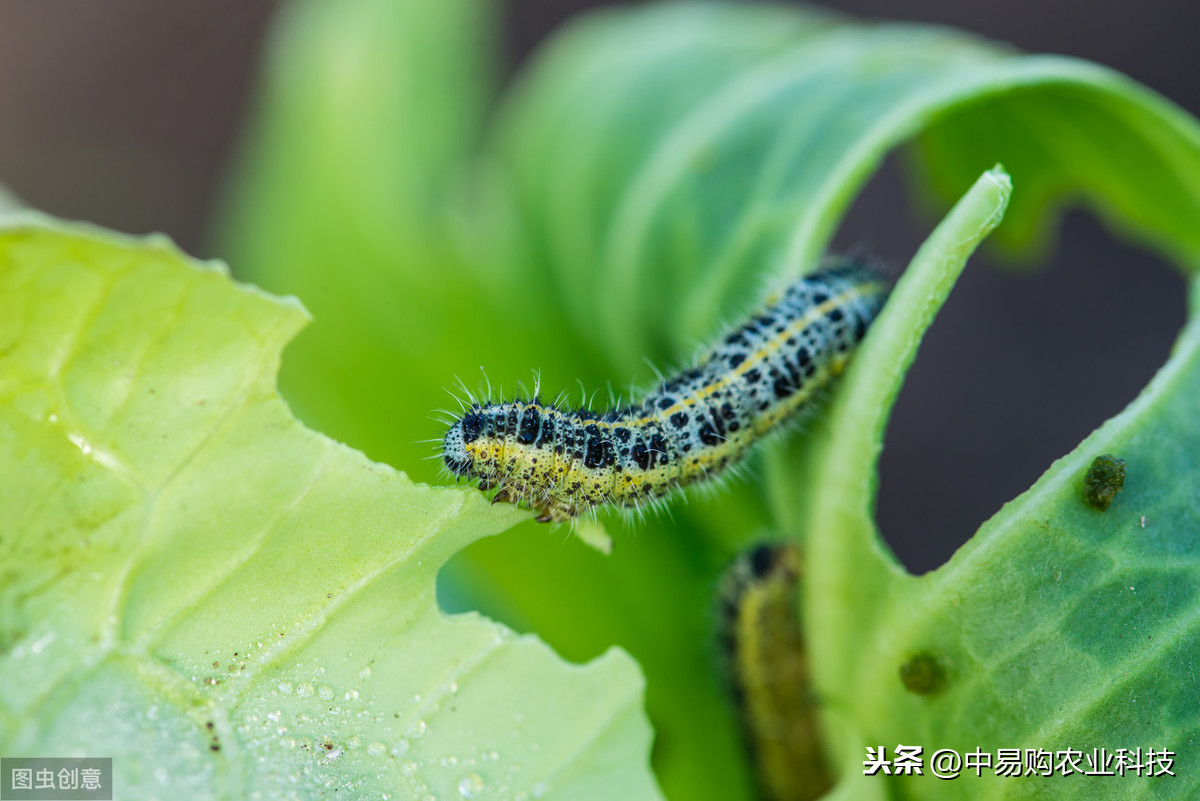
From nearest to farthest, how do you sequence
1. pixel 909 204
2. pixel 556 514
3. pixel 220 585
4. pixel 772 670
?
1. pixel 220 585
2. pixel 556 514
3. pixel 772 670
4. pixel 909 204

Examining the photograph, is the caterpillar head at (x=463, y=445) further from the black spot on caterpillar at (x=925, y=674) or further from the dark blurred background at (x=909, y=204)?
the dark blurred background at (x=909, y=204)

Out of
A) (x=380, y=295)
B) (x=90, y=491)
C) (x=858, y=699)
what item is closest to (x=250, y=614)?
(x=90, y=491)

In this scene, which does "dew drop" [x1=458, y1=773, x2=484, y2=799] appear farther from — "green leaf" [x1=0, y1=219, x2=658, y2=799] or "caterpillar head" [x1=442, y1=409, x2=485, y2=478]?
"caterpillar head" [x1=442, y1=409, x2=485, y2=478]

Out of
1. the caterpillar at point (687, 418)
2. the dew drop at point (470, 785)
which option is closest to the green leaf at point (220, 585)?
the dew drop at point (470, 785)

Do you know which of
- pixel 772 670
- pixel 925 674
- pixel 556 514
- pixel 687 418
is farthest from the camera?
pixel 772 670

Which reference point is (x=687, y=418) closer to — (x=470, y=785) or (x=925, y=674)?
(x=925, y=674)

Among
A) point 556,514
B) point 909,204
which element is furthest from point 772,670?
point 909,204
